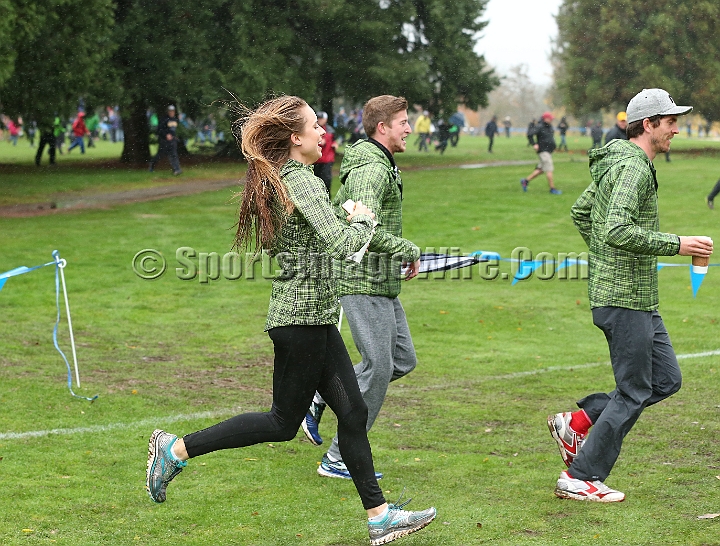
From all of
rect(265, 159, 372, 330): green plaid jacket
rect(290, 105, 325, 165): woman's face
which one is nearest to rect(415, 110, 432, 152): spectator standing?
rect(290, 105, 325, 165): woman's face

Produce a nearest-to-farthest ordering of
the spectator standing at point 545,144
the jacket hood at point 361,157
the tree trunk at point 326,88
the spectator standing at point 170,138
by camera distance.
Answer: the jacket hood at point 361,157
the spectator standing at point 545,144
the spectator standing at point 170,138
the tree trunk at point 326,88

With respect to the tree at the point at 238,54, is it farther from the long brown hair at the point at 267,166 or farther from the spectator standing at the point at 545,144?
the long brown hair at the point at 267,166

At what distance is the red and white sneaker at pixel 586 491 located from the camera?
5.23 m

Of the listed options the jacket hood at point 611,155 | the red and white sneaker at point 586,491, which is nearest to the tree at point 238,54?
the jacket hood at point 611,155

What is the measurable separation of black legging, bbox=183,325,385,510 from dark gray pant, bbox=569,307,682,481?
1.36m

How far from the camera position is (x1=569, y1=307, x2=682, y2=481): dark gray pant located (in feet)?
17.0

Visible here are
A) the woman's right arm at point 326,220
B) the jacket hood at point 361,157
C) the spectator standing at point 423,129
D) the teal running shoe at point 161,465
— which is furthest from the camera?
the spectator standing at point 423,129

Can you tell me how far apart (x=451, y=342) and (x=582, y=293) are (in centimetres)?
357

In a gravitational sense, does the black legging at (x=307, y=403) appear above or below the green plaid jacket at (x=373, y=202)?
below

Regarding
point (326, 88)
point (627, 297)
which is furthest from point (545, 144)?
point (627, 297)

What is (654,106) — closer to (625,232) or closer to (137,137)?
(625,232)

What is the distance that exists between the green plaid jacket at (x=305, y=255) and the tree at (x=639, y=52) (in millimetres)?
39750

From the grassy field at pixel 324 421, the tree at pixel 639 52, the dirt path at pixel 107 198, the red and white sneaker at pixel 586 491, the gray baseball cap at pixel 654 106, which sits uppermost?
the tree at pixel 639 52

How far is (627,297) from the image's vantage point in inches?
204
